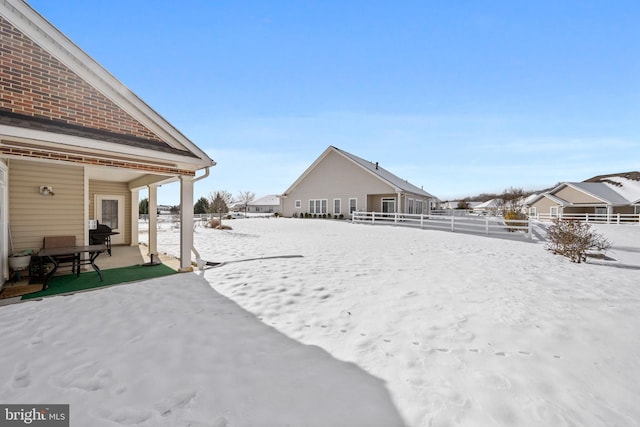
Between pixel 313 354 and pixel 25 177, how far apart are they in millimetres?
8290

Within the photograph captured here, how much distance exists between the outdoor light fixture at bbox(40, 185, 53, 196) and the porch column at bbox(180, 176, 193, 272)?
3188 millimetres

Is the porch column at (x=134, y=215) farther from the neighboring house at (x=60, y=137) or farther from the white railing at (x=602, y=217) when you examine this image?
the white railing at (x=602, y=217)

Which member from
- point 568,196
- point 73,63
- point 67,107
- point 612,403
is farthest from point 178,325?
point 568,196

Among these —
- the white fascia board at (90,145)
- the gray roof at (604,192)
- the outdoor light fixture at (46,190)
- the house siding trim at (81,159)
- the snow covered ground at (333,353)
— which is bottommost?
the snow covered ground at (333,353)

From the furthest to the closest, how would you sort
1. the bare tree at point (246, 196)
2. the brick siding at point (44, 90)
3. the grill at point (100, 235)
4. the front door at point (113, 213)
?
the bare tree at point (246, 196)
the front door at point (113, 213)
the grill at point (100, 235)
the brick siding at point (44, 90)

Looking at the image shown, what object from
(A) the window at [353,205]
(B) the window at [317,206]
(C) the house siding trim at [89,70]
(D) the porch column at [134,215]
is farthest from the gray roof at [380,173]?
(C) the house siding trim at [89,70]

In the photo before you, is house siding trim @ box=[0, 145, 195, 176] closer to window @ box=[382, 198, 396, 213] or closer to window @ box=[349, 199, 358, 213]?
window @ box=[349, 199, 358, 213]

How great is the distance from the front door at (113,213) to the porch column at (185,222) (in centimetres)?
620

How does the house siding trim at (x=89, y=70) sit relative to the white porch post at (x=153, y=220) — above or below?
above

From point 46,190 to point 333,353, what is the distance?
8296 millimetres

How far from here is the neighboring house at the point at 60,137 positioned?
5121mm

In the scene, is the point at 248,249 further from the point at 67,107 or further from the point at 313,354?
the point at 313,354

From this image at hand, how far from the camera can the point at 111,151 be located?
230 inches

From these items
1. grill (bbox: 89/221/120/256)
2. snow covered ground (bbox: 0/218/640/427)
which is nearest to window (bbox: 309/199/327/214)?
grill (bbox: 89/221/120/256)
